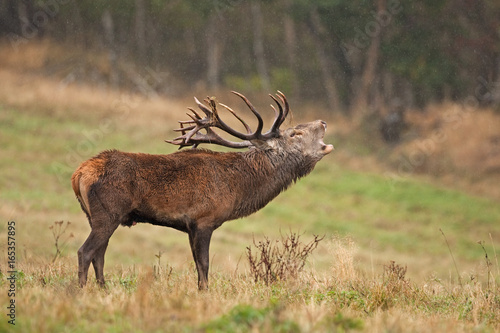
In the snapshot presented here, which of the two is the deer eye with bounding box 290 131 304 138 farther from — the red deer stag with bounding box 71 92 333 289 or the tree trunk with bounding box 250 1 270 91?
the tree trunk with bounding box 250 1 270 91

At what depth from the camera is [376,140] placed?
104 ft

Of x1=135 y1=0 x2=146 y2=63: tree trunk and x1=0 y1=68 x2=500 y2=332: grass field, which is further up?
x1=135 y1=0 x2=146 y2=63: tree trunk

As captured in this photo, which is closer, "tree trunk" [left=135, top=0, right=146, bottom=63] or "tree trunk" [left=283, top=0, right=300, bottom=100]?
"tree trunk" [left=135, top=0, right=146, bottom=63]

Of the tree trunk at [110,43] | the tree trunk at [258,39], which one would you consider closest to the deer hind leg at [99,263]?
the tree trunk at [110,43]

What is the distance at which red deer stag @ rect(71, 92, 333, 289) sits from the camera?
7.34 meters

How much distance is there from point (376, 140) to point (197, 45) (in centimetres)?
1691

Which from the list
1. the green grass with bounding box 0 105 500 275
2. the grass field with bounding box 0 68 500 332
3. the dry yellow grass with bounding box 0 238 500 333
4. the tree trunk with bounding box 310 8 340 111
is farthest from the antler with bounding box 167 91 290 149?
the tree trunk with bounding box 310 8 340 111

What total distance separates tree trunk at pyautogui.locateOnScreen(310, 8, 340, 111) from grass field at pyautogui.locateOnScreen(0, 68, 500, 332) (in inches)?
340

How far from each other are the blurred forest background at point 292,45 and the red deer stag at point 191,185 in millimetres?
25085

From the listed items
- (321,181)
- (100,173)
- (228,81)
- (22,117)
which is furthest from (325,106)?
(100,173)

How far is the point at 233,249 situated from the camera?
18.2 meters

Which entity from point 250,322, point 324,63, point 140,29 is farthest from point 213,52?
point 250,322

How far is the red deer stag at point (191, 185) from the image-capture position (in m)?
7.34

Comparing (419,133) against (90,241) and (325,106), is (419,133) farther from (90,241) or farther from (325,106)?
(90,241)
